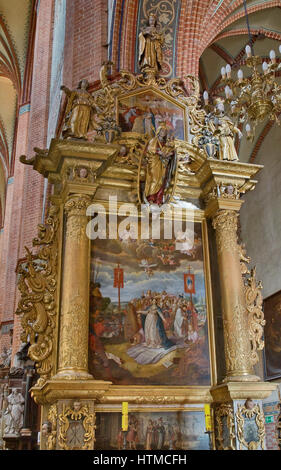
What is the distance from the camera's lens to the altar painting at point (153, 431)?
602 cm

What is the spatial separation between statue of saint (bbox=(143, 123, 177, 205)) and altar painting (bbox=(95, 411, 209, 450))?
2.82 m

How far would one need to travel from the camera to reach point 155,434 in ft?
20.3

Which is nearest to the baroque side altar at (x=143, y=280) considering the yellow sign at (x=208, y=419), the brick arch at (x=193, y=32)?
the yellow sign at (x=208, y=419)

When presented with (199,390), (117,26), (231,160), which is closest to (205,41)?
(117,26)

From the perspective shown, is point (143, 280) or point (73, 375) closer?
point (73, 375)

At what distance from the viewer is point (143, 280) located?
695 cm

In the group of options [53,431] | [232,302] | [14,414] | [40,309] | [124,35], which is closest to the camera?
[53,431]

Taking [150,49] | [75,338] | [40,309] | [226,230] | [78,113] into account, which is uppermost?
[150,49]

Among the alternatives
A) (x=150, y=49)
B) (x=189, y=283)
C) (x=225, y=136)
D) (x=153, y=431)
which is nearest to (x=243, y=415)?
(x=153, y=431)

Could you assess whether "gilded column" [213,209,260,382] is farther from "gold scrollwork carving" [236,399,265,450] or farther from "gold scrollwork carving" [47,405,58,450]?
"gold scrollwork carving" [47,405,58,450]

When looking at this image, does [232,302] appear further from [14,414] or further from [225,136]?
[14,414]

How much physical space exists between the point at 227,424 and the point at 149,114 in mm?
4467

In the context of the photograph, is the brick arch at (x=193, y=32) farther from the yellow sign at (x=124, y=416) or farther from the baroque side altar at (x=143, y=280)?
the yellow sign at (x=124, y=416)

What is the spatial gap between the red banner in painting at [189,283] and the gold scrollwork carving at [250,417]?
1.64 metres
